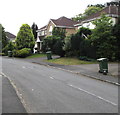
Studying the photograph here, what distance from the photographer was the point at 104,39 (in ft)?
80.5

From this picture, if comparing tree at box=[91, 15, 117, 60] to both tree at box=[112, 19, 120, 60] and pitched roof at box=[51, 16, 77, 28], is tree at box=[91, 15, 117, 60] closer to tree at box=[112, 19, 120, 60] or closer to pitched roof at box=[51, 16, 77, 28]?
tree at box=[112, 19, 120, 60]

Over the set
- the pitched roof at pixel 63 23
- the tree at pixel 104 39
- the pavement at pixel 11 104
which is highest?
the pitched roof at pixel 63 23

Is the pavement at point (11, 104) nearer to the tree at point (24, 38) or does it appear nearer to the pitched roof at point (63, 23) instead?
the tree at point (24, 38)

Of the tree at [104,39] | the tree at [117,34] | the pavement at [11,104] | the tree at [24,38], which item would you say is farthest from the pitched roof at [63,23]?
the pavement at [11,104]

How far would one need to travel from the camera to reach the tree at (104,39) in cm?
2412

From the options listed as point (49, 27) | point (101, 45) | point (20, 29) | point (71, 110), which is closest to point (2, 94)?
point (71, 110)

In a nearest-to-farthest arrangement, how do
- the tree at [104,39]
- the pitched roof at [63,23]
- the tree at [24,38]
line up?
the tree at [104,39] < the tree at [24,38] < the pitched roof at [63,23]

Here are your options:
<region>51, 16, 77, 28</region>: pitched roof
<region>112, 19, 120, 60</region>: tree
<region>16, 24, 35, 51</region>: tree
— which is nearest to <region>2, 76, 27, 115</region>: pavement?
<region>112, 19, 120, 60</region>: tree

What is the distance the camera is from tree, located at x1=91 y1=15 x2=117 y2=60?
24.1m

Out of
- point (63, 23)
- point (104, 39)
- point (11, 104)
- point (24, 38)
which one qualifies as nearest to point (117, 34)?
point (104, 39)

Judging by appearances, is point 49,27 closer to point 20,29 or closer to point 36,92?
point 20,29

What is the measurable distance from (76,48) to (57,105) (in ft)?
71.1

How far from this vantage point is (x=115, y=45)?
81.3 feet

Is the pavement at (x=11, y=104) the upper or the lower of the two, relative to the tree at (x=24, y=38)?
lower
